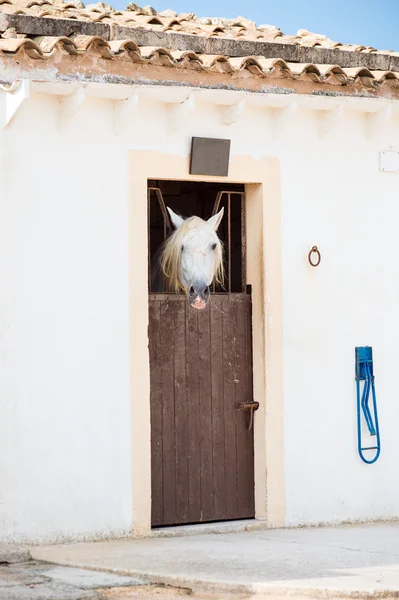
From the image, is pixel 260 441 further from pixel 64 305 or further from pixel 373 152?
pixel 373 152

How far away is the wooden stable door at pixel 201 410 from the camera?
9.00m

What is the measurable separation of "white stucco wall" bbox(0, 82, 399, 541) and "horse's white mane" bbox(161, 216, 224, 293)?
1.84 ft

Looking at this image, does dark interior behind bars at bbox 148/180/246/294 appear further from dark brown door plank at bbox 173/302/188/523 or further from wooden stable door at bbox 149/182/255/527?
dark brown door plank at bbox 173/302/188/523

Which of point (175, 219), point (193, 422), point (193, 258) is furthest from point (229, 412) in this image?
point (175, 219)

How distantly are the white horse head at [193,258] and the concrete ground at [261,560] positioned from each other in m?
2.00

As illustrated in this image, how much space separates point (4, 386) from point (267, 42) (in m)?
3.90

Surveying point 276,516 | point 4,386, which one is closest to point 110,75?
point 4,386

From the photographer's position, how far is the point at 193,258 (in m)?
9.00

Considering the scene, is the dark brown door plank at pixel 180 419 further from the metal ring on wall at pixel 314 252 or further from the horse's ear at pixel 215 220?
the metal ring on wall at pixel 314 252

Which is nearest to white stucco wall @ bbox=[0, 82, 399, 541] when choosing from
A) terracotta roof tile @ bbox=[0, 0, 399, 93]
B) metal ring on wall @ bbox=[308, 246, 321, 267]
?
metal ring on wall @ bbox=[308, 246, 321, 267]

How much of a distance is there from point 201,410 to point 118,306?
1.24m

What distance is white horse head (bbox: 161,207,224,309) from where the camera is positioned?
8.99 m

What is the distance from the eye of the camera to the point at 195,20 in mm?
10922

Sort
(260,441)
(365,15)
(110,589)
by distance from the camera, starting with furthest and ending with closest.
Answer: (365,15)
(260,441)
(110,589)
